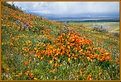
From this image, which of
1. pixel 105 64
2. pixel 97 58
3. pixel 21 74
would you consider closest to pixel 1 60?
pixel 21 74

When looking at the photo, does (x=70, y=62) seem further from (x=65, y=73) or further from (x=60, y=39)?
(x=60, y=39)

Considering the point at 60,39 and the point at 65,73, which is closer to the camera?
the point at 65,73

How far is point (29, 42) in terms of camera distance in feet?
21.8

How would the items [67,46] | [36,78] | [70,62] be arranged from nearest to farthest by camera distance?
[36,78] → [70,62] → [67,46]

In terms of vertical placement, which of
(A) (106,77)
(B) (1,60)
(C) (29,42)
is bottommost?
(A) (106,77)

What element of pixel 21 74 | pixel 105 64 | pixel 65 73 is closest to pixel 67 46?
pixel 65 73

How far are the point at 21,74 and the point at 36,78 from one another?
0.68 metres

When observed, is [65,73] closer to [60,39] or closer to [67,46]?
[67,46]

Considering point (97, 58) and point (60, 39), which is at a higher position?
point (60, 39)

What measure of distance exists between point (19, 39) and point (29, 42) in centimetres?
78

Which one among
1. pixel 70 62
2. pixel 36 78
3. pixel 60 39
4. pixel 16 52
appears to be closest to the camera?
pixel 36 78

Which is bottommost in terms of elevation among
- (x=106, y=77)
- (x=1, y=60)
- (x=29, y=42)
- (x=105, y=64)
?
(x=106, y=77)

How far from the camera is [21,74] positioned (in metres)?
4.53

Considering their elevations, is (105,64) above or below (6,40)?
below
